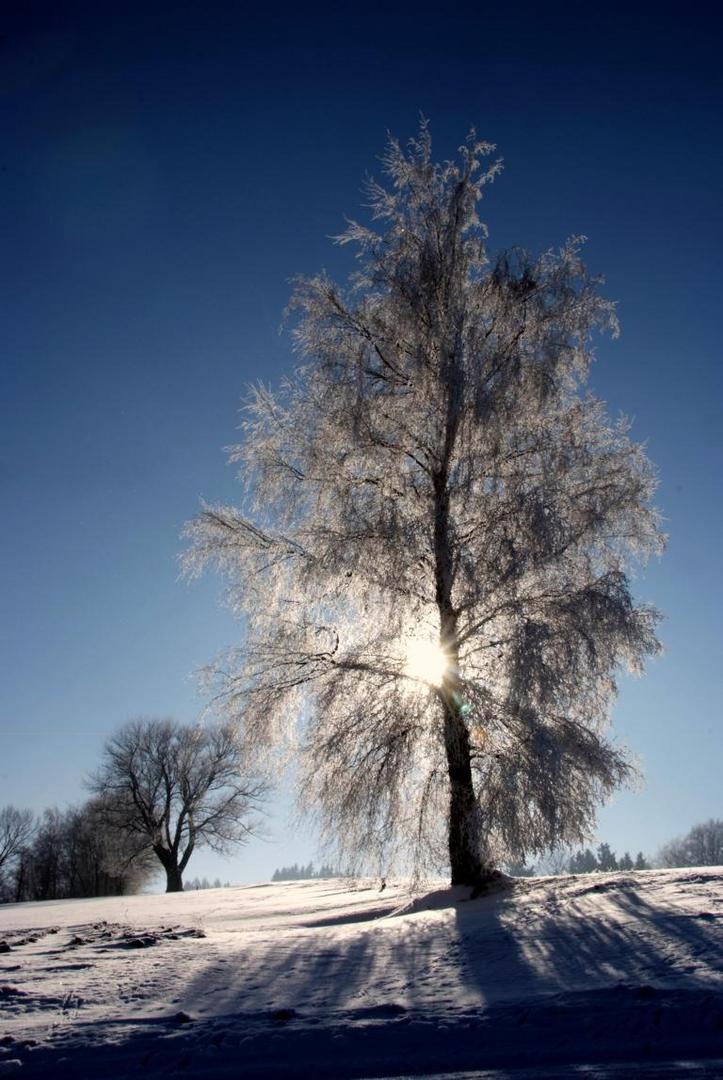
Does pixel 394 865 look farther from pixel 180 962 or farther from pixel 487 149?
pixel 487 149

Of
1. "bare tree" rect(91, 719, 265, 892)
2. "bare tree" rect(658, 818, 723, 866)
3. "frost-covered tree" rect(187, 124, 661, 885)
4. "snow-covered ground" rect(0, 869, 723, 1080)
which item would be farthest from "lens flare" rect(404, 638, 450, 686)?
"bare tree" rect(658, 818, 723, 866)

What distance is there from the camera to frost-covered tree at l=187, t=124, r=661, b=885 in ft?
26.5

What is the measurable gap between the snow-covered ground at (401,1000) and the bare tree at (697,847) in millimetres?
87558

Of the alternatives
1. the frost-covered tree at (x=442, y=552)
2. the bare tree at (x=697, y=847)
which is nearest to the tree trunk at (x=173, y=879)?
the frost-covered tree at (x=442, y=552)

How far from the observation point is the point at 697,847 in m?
81.8

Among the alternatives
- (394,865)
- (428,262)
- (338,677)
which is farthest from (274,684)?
(428,262)

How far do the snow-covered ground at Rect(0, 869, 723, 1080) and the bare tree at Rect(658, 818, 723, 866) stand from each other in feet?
287

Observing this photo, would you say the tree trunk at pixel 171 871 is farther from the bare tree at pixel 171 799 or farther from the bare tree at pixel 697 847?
the bare tree at pixel 697 847

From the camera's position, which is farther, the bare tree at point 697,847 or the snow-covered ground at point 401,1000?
the bare tree at point 697,847

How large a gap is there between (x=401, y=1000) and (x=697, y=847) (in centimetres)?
9456

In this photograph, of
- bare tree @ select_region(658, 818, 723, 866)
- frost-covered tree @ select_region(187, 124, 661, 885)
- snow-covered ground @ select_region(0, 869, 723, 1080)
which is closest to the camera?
snow-covered ground @ select_region(0, 869, 723, 1080)

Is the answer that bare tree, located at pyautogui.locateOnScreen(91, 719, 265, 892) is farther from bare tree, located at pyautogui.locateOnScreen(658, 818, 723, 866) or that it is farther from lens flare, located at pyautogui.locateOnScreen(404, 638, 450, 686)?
bare tree, located at pyautogui.locateOnScreen(658, 818, 723, 866)

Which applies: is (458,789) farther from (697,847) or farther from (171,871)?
A: (697,847)

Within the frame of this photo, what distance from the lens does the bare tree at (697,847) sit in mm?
78500
